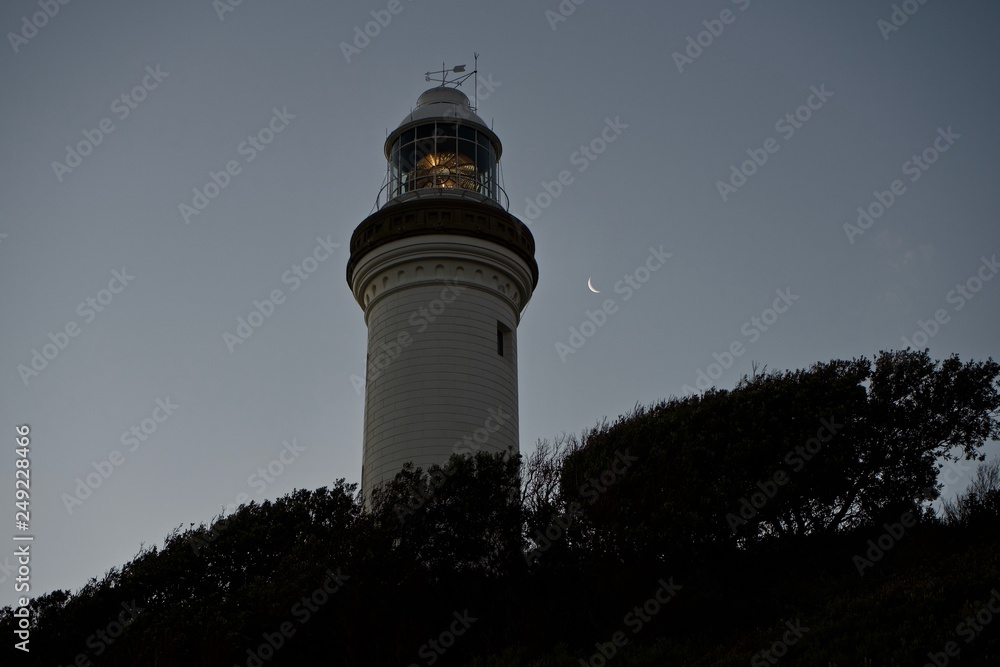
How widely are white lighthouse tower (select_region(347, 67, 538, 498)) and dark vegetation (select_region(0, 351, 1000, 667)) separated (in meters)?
1.92

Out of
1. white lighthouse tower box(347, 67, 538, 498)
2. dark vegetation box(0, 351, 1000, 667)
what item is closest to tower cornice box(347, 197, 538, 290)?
white lighthouse tower box(347, 67, 538, 498)

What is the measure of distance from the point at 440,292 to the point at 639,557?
8.25 metres

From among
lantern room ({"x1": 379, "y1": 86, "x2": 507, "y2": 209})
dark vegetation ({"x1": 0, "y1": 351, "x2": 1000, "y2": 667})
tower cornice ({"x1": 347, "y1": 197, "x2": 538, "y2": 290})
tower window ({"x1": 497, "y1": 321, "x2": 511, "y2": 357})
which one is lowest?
dark vegetation ({"x1": 0, "y1": 351, "x2": 1000, "y2": 667})

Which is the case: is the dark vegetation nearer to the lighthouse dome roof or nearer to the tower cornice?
the tower cornice

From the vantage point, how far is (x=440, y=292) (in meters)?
20.6

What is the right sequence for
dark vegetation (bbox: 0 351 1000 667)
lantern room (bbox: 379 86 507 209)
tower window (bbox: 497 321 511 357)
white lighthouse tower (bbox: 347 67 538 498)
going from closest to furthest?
dark vegetation (bbox: 0 351 1000 667)
white lighthouse tower (bbox: 347 67 538 498)
tower window (bbox: 497 321 511 357)
lantern room (bbox: 379 86 507 209)

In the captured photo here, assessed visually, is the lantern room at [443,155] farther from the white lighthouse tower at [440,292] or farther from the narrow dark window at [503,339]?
the narrow dark window at [503,339]

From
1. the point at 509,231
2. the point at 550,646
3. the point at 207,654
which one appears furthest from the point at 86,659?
the point at 509,231

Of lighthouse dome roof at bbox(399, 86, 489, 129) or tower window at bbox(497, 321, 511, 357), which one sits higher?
lighthouse dome roof at bbox(399, 86, 489, 129)

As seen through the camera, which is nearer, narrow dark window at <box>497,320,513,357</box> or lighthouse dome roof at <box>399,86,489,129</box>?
Answer: narrow dark window at <box>497,320,513,357</box>

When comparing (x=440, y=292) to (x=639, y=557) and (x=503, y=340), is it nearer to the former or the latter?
(x=503, y=340)

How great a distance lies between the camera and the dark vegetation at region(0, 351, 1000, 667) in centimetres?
1273

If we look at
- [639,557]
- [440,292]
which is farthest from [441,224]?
[639,557]

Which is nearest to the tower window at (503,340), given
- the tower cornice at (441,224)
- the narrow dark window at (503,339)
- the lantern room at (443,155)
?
the narrow dark window at (503,339)
